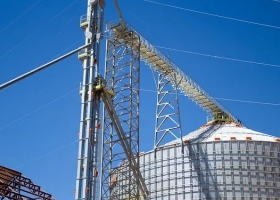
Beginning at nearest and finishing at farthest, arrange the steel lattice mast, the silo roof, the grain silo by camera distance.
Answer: the steel lattice mast, the grain silo, the silo roof

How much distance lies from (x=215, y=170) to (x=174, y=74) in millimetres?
12066

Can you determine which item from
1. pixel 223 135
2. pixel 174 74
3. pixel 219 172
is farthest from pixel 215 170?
pixel 174 74

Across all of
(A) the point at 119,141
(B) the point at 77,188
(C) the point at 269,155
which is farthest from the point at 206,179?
A: (B) the point at 77,188

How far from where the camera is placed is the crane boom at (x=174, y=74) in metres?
47.1

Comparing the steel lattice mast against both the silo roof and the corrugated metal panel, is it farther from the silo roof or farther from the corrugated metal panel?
the silo roof

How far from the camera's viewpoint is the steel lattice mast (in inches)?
1369

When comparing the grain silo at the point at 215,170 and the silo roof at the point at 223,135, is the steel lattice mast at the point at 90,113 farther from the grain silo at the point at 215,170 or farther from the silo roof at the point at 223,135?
the silo roof at the point at 223,135

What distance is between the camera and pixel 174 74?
5347 centimetres

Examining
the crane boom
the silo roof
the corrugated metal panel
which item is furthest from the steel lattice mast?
the silo roof

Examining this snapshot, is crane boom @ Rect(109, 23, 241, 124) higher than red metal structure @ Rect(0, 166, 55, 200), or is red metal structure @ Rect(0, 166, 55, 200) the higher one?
crane boom @ Rect(109, 23, 241, 124)

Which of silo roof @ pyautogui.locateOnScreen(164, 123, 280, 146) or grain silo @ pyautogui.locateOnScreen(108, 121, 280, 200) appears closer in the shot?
grain silo @ pyautogui.locateOnScreen(108, 121, 280, 200)

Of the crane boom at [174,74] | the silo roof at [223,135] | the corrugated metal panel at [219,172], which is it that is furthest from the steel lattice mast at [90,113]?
the silo roof at [223,135]

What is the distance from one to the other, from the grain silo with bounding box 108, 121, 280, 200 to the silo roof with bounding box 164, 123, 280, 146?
0.13 m

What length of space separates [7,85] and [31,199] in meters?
24.0
